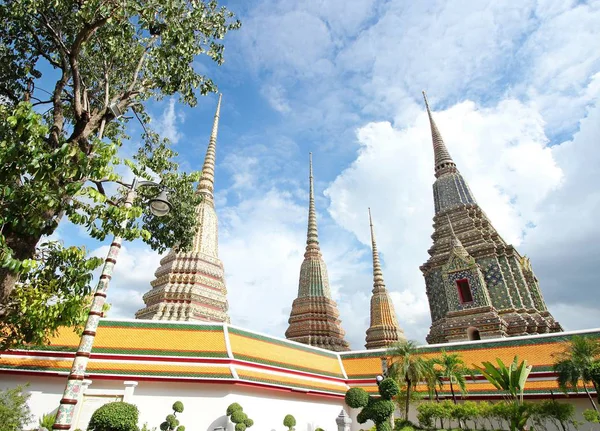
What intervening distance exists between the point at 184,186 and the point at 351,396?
8.91m

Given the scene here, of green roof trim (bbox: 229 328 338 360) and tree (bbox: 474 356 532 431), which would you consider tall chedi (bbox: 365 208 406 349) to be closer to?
green roof trim (bbox: 229 328 338 360)

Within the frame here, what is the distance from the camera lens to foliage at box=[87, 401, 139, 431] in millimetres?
8688

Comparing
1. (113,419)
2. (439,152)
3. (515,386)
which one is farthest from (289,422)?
(439,152)

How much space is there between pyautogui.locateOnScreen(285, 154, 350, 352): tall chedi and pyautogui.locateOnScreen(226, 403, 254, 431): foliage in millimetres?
15783

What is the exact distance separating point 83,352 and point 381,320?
30.0m

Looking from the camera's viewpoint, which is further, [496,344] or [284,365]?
[496,344]

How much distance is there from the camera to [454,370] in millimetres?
16141

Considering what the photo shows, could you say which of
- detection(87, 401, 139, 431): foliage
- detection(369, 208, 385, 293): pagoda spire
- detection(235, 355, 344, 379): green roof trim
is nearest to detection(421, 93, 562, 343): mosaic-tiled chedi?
detection(369, 208, 385, 293): pagoda spire

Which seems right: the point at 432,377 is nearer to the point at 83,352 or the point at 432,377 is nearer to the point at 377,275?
the point at 83,352

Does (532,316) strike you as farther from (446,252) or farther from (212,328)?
(212,328)

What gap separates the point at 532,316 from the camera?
74.9ft

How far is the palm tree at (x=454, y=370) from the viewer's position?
15680mm

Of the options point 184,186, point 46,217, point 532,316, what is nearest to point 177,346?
point 184,186

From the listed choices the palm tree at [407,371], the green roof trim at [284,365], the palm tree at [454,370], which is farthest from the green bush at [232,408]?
the palm tree at [454,370]
